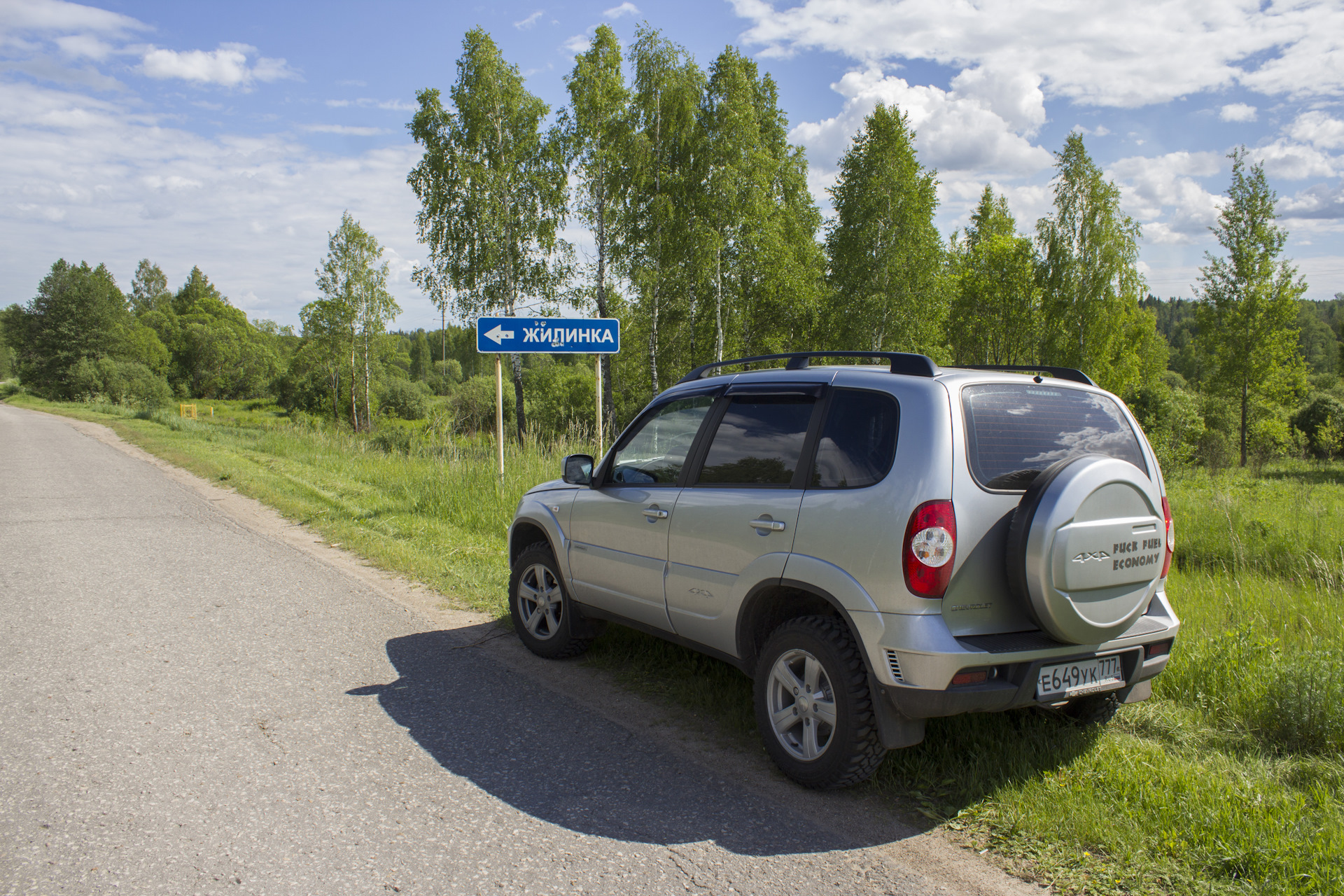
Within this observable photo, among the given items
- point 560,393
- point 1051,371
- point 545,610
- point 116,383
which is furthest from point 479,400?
point 1051,371

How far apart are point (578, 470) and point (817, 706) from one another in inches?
89.3

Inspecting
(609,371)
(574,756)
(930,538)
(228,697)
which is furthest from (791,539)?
(609,371)

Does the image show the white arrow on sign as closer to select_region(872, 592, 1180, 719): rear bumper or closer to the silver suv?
the silver suv

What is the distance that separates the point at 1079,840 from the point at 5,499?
49.2ft

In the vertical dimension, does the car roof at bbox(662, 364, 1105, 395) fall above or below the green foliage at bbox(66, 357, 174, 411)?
below

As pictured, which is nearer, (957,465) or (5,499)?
(957,465)

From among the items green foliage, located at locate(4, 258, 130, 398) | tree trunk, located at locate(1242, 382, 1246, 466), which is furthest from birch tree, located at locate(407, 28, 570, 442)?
green foliage, located at locate(4, 258, 130, 398)

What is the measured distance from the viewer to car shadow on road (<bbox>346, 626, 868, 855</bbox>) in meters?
3.15

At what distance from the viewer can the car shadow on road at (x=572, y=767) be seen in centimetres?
315

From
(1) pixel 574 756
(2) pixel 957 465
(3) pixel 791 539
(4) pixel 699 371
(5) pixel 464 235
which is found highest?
(5) pixel 464 235

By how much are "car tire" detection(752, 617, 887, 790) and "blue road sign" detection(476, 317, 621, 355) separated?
23.1 feet

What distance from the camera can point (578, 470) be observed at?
199 inches

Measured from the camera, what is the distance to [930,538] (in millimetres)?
3035

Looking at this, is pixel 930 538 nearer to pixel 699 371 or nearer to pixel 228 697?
pixel 699 371
